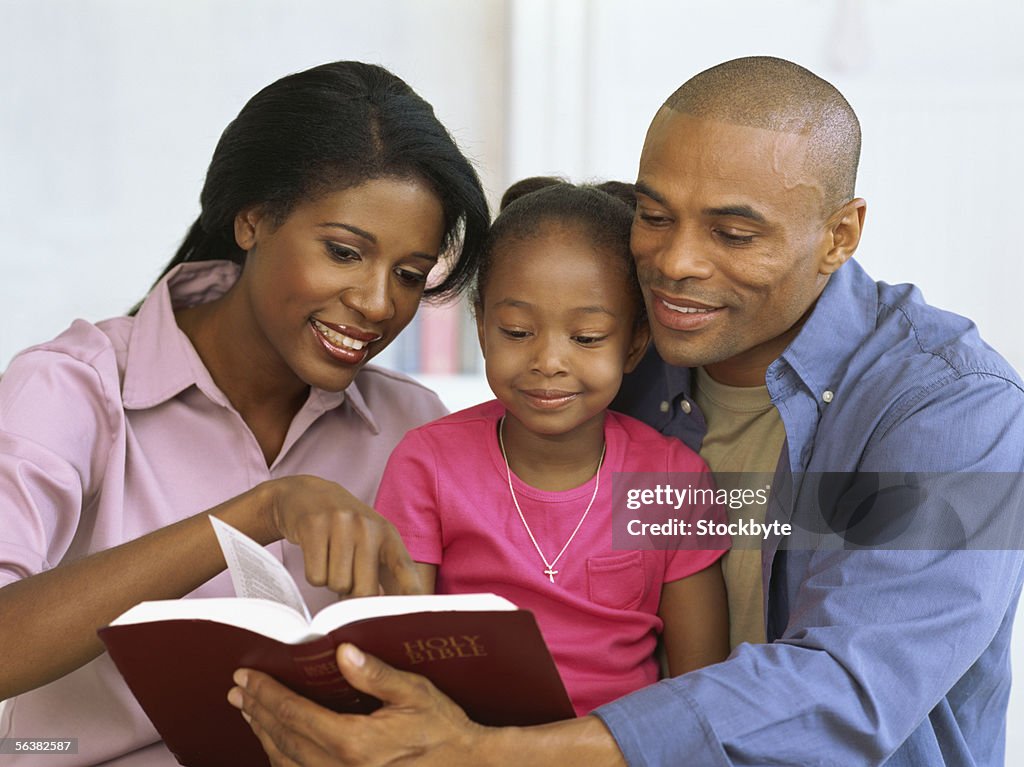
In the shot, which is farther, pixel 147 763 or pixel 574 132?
pixel 574 132

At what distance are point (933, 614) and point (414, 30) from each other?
2572mm

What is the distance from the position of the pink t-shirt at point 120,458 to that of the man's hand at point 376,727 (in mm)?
468

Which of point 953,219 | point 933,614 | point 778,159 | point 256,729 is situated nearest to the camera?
point 256,729

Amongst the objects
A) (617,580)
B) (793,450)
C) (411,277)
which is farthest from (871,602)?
(411,277)

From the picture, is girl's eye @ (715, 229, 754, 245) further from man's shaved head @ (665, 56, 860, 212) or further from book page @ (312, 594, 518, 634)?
book page @ (312, 594, 518, 634)

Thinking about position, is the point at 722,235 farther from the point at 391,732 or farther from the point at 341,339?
the point at 391,732

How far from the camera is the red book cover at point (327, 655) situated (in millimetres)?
1249

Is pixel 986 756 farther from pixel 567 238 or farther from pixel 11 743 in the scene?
pixel 11 743

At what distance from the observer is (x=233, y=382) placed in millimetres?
2033

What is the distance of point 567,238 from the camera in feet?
6.12

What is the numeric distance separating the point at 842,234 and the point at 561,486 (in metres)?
0.58

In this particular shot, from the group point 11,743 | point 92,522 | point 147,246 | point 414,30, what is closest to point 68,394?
point 92,522

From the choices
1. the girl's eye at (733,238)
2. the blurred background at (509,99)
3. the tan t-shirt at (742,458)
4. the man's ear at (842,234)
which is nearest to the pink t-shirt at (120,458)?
the tan t-shirt at (742,458)

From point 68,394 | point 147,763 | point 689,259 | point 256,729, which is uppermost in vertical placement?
point 689,259
